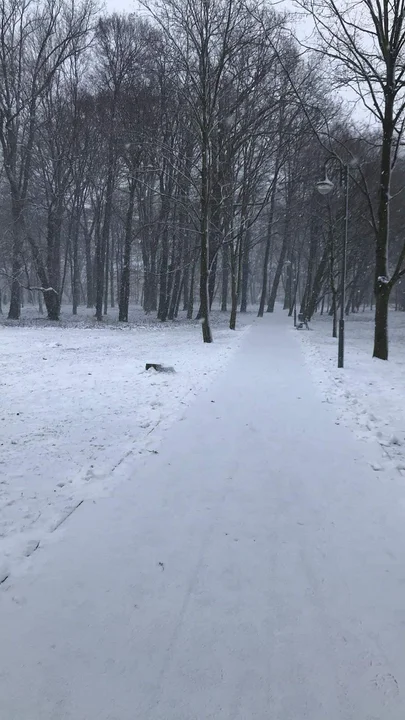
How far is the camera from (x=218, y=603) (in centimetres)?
284

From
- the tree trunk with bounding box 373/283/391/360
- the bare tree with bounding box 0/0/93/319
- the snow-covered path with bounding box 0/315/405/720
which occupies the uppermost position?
the bare tree with bounding box 0/0/93/319

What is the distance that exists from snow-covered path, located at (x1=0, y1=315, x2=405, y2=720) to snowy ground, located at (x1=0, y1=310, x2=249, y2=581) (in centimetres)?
34

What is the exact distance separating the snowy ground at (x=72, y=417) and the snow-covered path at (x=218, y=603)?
13.4 inches

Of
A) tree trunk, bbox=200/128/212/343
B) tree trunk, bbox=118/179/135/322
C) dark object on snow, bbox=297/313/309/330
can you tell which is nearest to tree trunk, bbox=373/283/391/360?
tree trunk, bbox=200/128/212/343

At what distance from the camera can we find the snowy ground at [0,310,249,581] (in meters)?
4.11

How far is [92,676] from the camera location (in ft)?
7.43

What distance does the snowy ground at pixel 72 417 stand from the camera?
411 cm

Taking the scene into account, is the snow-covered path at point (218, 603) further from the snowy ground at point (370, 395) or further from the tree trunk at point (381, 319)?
the tree trunk at point (381, 319)

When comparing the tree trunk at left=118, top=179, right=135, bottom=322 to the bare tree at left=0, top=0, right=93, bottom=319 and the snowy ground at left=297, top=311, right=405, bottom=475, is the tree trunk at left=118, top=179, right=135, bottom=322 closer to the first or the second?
the bare tree at left=0, top=0, right=93, bottom=319

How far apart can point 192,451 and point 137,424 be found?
139cm

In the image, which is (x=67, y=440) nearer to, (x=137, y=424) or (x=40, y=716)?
(x=137, y=424)

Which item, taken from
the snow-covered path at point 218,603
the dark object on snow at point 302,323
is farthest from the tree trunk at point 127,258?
the snow-covered path at point 218,603

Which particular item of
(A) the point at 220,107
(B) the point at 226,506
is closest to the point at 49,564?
(B) the point at 226,506

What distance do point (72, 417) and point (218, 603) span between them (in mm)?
4656
